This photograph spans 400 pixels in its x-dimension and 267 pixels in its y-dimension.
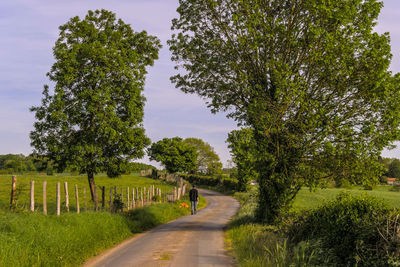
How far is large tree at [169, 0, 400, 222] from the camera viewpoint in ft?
50.6

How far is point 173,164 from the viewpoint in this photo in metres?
100

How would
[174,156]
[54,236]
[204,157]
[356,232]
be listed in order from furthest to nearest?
[204,157], [174,156], [54,236], [356,232]

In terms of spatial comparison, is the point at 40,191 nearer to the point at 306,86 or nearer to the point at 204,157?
the point at 306,86

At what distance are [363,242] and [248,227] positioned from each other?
874 centimetres

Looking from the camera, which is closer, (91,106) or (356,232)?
(356,232)

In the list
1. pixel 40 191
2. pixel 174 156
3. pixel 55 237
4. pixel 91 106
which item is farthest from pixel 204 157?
pixel 55 237

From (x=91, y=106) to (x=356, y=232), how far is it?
20749mm

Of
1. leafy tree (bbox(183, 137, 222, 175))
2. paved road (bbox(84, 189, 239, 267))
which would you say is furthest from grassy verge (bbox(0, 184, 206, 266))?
leafy tree (bbox(183, 137, 222, 175))

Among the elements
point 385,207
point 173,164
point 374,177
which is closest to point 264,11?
point 374,177

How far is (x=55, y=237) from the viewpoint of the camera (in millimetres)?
10820

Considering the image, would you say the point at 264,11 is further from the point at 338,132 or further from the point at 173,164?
the point at 173,164

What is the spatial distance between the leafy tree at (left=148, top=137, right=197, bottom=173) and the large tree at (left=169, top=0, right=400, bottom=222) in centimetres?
8209

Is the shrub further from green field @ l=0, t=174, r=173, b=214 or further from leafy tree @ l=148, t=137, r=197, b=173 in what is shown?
leafy tree @ l=148, t=137, r=197, b=173

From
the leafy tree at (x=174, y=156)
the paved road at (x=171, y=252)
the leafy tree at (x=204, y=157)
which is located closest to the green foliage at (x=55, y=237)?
the paved road at (x=171, y=252)
